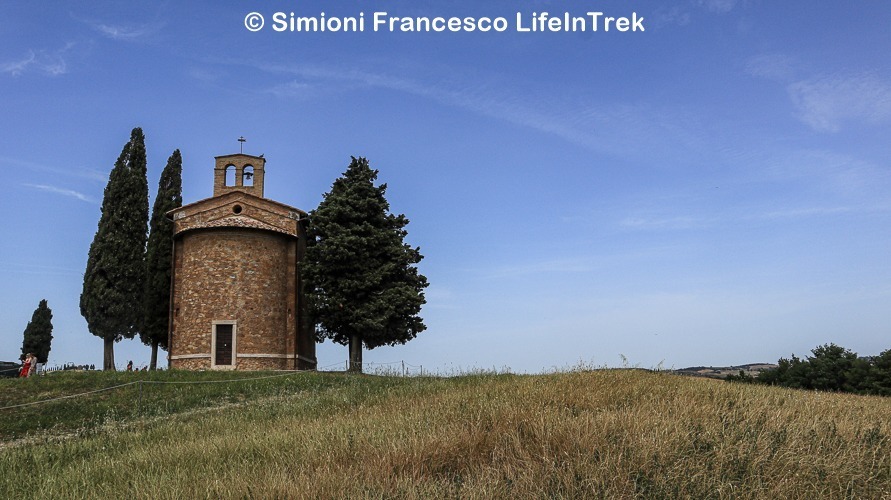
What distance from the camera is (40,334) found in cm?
5244

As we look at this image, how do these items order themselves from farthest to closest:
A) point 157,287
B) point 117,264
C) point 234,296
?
point 157,287, point 117,264, point 234,296

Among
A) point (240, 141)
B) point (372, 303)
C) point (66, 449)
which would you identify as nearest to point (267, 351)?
point (372, 303)

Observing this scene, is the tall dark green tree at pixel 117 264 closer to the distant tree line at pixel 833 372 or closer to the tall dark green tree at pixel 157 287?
the tall dark green tree at pixel 157 287

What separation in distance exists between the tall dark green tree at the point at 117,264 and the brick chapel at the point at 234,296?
290cm

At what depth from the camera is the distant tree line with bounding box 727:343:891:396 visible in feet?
94.3

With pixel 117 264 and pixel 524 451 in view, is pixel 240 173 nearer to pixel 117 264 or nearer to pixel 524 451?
pixel 117 264

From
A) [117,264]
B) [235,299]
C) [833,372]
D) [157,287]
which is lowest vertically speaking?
[833,372]

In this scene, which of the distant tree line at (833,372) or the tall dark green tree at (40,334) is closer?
the distant tree line at (833,372)

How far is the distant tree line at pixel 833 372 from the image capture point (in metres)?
28.7

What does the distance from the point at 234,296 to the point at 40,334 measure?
1244 inches

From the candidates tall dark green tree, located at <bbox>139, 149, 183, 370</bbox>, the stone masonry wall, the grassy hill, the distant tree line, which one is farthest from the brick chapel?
the distant tree line

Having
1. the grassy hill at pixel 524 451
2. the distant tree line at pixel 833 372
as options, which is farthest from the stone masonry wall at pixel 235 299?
the distant tree line at pixel 833 372

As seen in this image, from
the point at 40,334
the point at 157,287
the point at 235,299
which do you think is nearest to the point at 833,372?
the point at 235,299

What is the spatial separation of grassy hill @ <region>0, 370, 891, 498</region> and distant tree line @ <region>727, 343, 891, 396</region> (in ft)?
63.4
